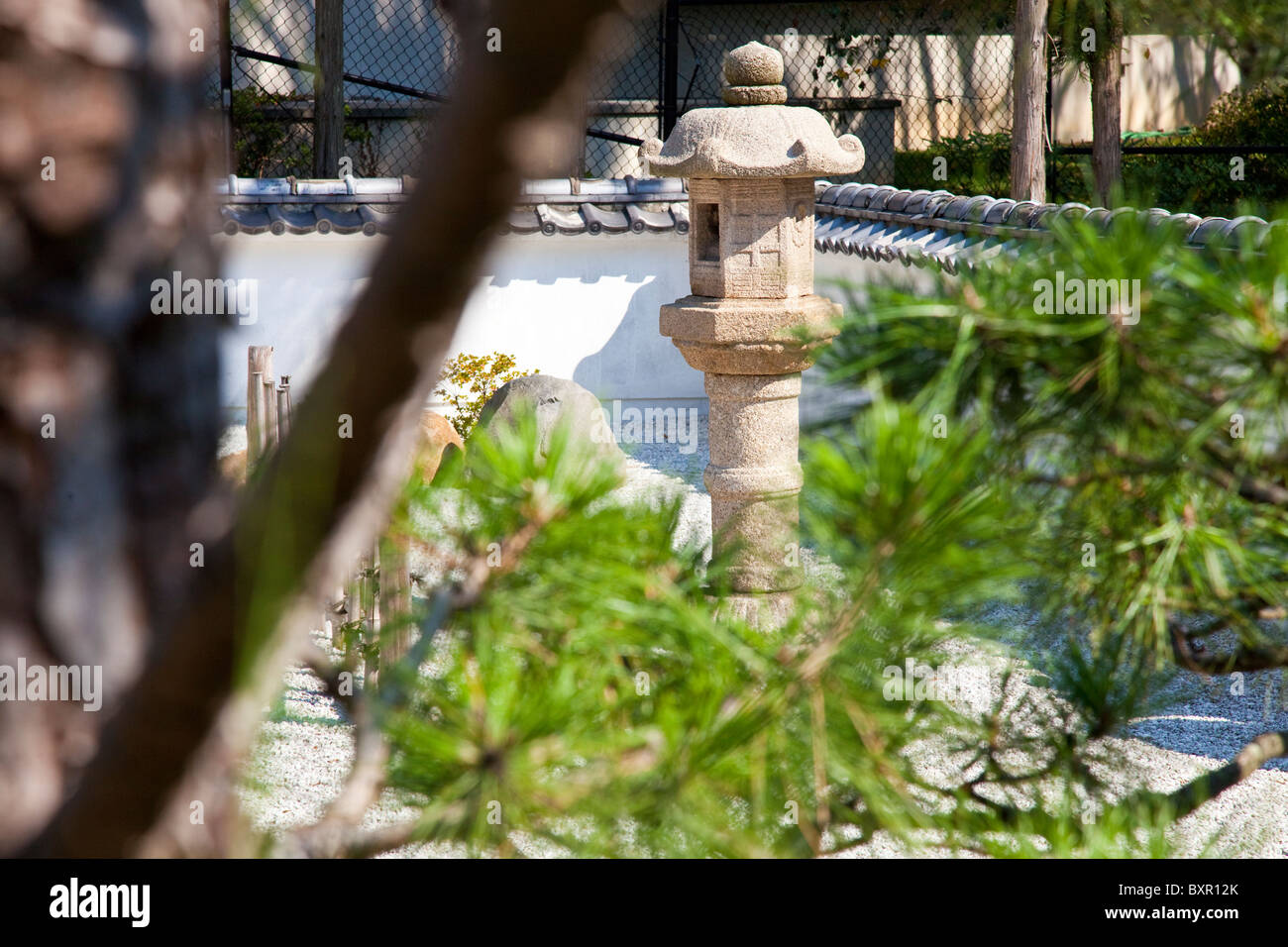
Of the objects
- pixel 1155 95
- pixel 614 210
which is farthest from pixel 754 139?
pixel 1155 95

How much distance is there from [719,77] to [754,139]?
32.2ft

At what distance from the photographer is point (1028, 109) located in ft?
26.0

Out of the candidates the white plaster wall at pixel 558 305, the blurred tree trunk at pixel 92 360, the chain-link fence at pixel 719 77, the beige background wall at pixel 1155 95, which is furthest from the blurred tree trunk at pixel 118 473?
the beige background wall at pixel 1155 95

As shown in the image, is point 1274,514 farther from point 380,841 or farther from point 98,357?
point 98,357

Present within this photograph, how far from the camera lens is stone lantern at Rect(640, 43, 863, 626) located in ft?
14.2

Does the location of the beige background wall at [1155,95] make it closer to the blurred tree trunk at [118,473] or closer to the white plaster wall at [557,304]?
the white plaster wall at [557,304]

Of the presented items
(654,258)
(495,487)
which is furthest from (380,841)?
(654,258)

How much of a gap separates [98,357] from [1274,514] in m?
0.79

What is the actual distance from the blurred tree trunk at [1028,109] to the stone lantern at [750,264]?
12.8ft

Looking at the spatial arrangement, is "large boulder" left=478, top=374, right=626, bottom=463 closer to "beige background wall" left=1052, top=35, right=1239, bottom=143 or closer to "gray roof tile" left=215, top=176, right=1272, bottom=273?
"gray roof tile" left=215, top=176, right=1272, bottom=273

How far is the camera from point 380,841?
79 centimetres

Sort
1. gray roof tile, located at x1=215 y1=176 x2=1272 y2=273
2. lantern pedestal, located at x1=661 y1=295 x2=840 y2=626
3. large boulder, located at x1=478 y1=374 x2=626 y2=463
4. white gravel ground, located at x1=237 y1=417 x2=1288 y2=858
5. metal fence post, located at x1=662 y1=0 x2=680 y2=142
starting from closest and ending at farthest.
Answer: white gravel ground, located at x1=237 y1=417 x2=1288 y2=858 → lantern pedestal, located at x1=661 y1=295 x2=840 y2=626 → gray roof tile, located at x1=215 y1=176 x2=1272 y2=273 → large boulder, located at x1=478 y1=374 x2=626 y2=463 → metal fence post, located at x1=662 y1=0 x2=680 y2=142

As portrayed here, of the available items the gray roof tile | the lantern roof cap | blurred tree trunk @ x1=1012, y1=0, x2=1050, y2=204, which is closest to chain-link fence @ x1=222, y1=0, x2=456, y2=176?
the gray roof tile

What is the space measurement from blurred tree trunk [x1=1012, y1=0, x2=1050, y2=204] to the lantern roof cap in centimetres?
383
